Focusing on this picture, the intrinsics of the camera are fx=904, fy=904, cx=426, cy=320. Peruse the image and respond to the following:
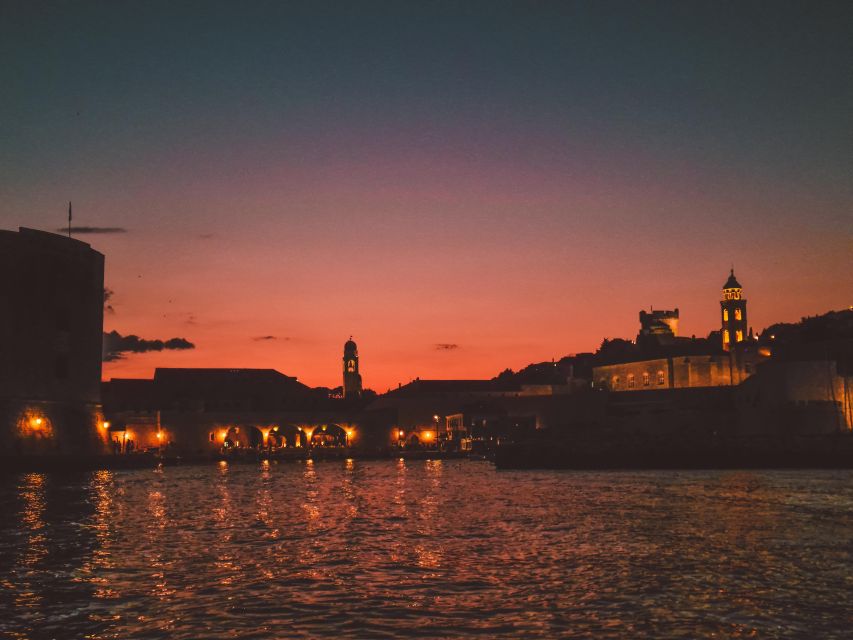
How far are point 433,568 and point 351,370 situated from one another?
103 meters

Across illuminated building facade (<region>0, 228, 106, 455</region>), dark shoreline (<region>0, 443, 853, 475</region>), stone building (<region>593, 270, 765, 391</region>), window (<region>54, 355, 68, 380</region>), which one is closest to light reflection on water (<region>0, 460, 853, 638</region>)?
illuminated building facade (<region>0, 228, 106, 455</region>)

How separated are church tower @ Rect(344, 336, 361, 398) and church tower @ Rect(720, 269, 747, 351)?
46842 millimetres

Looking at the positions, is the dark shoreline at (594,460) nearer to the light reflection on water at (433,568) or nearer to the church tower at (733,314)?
the light reflection on water at (433,568)

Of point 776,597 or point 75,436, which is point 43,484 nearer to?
point 75,436

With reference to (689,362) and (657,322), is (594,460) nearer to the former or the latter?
(689,362)

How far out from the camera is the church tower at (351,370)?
11856cm

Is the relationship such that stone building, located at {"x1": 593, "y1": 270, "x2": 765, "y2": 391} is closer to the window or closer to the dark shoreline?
the dark shoreline

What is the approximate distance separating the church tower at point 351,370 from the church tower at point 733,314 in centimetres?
4684

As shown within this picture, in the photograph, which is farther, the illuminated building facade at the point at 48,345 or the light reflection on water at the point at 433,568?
the illuminated building facade at the point at 48,345

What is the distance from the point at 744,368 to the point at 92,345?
62.8 metres

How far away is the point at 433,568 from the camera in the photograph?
16938mm

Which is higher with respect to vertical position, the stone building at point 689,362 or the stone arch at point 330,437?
the stone building at point 689,362

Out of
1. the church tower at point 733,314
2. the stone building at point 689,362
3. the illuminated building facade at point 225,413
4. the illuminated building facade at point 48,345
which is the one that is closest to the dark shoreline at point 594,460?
the illuminated building facade at point 48,345

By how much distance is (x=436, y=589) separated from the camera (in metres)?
14.6
